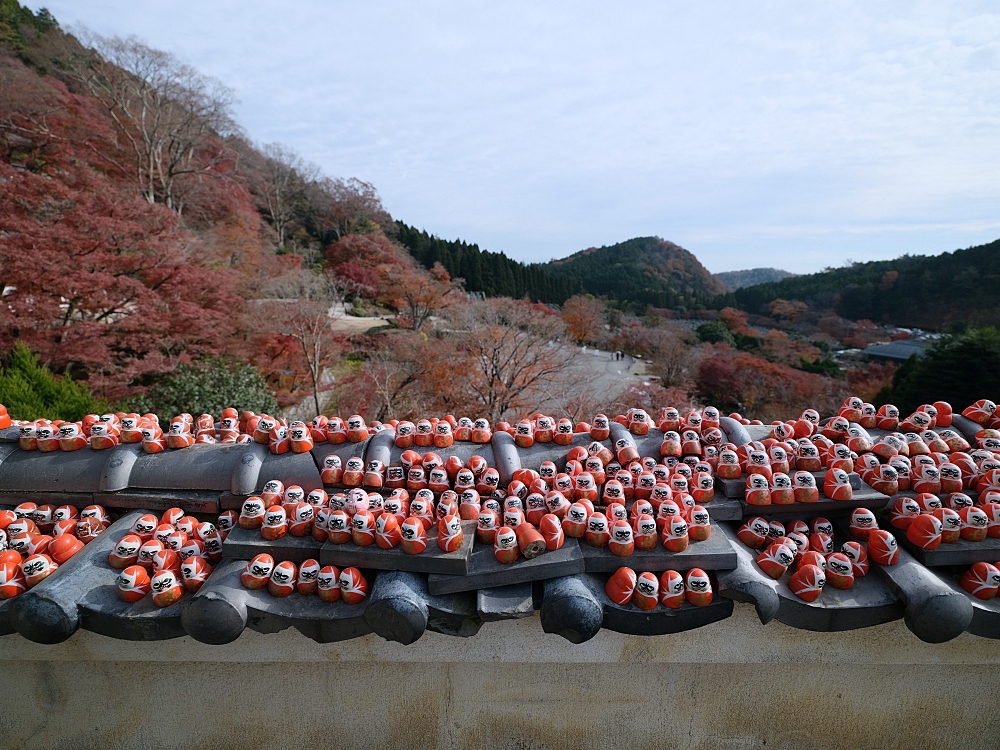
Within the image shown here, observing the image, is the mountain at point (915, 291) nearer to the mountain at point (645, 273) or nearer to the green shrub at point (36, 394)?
the mountain at point (645, 273)

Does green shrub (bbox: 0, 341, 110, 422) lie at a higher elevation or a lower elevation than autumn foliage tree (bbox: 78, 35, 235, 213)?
lower

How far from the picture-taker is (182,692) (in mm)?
2695

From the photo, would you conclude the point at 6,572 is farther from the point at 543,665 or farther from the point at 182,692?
the point at 543,665

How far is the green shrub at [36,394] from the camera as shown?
6.46 meters

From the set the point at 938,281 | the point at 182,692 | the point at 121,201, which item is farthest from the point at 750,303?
the point at 182,692

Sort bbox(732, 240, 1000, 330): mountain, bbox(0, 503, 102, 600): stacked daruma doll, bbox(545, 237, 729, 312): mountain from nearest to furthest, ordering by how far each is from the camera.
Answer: bbox(0, 503, 102, 600): stacked daruma doll < bbox(732, 240, 1000, 330): mountain < bbox(545, 237, 729, 312): mountain

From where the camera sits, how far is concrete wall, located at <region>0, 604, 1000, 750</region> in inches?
106

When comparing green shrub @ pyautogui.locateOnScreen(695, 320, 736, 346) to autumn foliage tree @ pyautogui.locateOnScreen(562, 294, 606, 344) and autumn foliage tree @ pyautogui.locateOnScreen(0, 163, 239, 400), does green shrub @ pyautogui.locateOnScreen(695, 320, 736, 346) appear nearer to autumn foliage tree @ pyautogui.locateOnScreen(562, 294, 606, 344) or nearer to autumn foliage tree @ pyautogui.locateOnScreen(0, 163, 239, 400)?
autumn foliage tree @ pyautogui.locateOnScreen(562, 294, 606, 344)

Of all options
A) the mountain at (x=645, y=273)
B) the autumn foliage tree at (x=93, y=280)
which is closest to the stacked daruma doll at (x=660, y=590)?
the autumn foliage tree at (x=93, y=280)

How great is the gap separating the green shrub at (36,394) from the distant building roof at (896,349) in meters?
29.9

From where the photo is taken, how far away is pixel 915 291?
30.7 metres

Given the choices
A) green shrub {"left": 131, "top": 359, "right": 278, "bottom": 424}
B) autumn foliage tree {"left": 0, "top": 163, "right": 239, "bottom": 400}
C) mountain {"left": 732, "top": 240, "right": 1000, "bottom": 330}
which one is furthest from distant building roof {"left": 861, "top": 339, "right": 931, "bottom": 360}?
autumn foliage tree {"left": 0, "top": 163, "right": 239, "bottom": 400}

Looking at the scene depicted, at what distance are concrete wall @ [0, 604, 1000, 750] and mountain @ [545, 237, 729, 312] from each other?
135ft

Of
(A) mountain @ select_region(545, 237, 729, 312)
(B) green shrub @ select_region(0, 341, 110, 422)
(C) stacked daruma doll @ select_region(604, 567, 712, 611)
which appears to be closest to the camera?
(C) stacked daruma doll @ select_region(604, 567, 712, 611)
